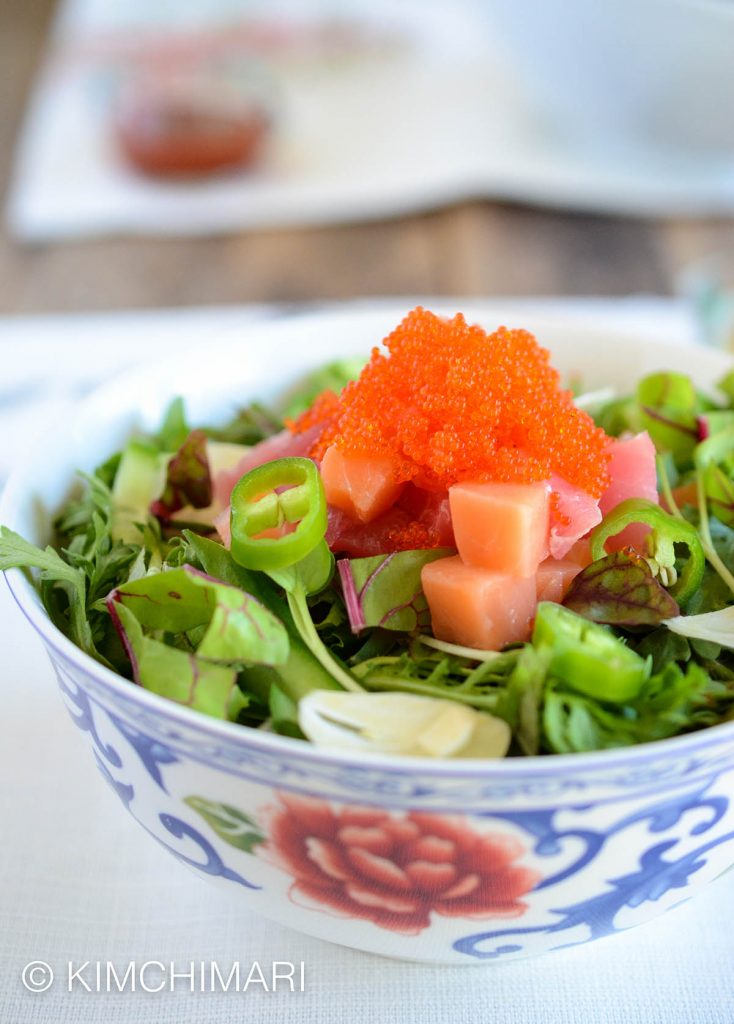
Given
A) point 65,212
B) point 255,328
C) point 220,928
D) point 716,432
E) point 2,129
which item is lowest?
point 220,928

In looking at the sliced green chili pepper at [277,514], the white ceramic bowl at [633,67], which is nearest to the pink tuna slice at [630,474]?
the sliced green chili pepper at [277,514]

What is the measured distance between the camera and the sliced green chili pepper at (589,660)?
107 cm

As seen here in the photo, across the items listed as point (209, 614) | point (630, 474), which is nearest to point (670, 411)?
point (630, 474)

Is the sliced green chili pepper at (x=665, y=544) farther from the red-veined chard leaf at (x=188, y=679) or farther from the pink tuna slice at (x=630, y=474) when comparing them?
the red-veined chard leaf at (x=188, y=679)

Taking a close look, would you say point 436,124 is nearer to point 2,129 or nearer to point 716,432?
point 2,129

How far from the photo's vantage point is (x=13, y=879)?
136 centimetres

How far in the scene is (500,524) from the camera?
119 centimetres

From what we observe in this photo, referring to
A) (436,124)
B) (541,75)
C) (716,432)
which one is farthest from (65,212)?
(716,432)

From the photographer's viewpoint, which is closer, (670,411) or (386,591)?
(386,591)

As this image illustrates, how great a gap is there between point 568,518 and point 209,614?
0.46 m

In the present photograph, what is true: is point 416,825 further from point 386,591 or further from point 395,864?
point 386,591

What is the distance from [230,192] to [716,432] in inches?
110

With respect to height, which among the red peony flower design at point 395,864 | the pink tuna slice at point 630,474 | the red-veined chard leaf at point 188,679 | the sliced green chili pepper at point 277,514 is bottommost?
the red peony flower design at point 395,864

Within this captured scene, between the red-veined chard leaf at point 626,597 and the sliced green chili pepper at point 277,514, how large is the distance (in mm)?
340
